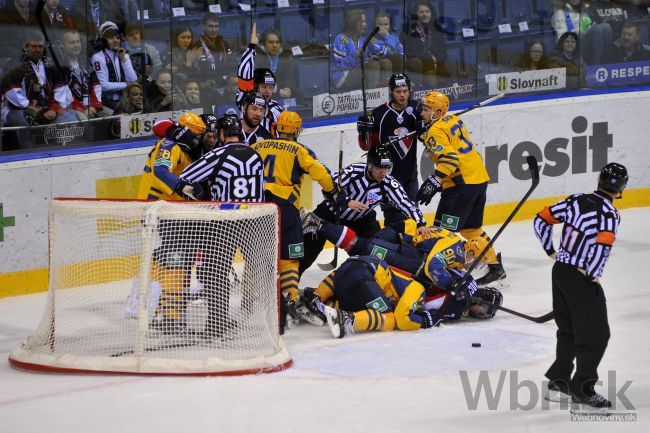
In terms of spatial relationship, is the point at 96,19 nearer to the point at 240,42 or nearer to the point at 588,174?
the point at 240,42

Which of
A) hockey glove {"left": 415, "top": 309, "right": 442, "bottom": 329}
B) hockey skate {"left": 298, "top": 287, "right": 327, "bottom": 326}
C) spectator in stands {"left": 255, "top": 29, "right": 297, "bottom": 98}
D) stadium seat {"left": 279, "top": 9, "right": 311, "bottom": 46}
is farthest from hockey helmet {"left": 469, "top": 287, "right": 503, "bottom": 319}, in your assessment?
stadium seat {"left": 279, "top": 9, "right": 311, "bottom": 46}

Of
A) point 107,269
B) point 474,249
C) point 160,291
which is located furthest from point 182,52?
point 160,291

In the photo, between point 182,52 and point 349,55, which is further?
point 349,55

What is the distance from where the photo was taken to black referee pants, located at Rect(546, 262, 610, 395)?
548 centimetres

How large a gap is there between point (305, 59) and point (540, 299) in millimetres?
2904

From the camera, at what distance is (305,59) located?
389 inches

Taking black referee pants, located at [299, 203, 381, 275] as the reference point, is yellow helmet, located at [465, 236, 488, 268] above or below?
below

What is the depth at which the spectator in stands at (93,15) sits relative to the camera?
8625mm

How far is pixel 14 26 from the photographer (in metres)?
8.33

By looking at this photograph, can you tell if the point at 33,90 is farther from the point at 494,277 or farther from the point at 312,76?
the point at 494,277

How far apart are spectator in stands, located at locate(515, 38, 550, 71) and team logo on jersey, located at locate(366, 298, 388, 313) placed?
428cm

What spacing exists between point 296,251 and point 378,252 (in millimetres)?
462

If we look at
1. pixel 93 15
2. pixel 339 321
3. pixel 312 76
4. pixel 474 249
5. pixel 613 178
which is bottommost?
pixel 339 321

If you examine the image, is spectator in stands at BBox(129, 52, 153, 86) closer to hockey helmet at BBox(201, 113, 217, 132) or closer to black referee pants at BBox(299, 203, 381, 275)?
hockey helmet at BBox(201, 113, 217, 132)
